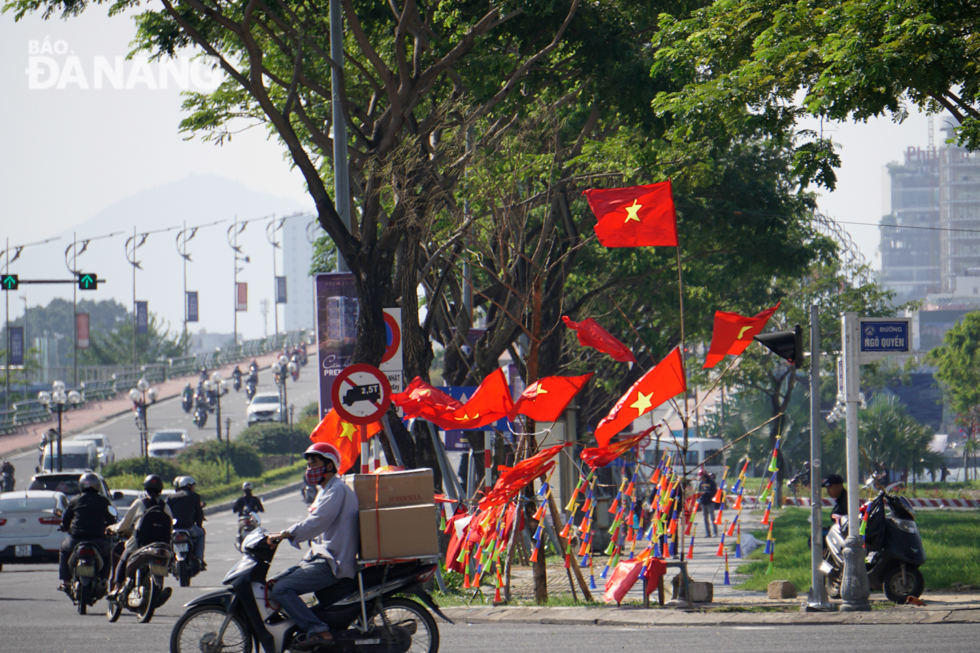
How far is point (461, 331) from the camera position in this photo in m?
19.7

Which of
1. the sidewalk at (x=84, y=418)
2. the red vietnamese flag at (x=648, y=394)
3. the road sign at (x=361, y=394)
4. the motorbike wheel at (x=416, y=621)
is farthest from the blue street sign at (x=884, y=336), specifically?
the sidewalk at (x=84, y=418)

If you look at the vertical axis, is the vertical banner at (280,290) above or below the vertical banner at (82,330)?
above

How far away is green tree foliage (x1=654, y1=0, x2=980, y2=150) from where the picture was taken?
10.2 meters

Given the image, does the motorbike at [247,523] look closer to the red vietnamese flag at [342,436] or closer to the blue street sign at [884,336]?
the red vietnamese flag at [342,436]

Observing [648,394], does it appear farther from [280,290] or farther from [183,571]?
[280,290]

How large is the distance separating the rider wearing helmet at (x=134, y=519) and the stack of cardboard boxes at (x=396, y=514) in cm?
464

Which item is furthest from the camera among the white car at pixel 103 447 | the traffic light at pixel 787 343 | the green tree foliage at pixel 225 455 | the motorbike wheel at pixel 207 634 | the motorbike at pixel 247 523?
the green tree foliage at pixel 225 455

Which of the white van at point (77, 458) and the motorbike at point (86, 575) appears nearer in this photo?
the motorbike at point (86, 575)

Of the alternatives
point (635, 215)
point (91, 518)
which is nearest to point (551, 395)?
point (635, 215)

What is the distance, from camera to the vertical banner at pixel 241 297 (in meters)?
83.5

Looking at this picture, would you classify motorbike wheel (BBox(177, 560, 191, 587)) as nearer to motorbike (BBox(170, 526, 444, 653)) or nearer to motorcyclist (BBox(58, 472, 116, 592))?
motorcyclist (BBox(58, 472, 116, 592))

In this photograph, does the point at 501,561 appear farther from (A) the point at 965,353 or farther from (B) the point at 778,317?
(A) the point at 965,353

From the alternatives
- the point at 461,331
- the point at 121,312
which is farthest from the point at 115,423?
the point at 121,312

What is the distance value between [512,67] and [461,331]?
223 inches
